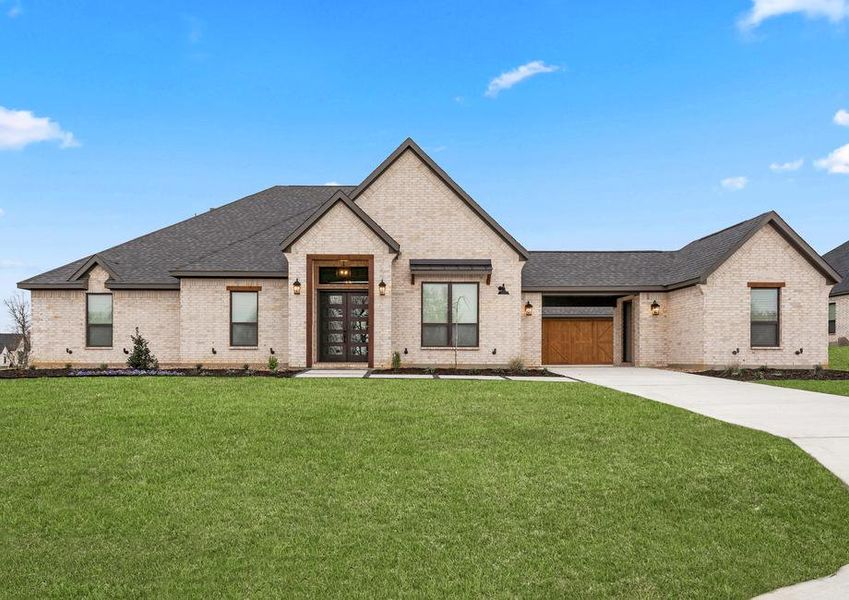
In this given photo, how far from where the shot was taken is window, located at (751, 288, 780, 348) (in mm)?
20203

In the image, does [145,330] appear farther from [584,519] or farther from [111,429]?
[584,519]

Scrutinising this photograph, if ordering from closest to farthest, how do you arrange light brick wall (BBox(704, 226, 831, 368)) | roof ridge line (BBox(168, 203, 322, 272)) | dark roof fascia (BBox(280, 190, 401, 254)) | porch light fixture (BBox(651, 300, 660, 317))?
dark roof fascia (BBox(280, 190, 401, 254)), light brick wall (BBox(704, 226, 831, 368)), roof ridge line (BBox(168, 203, 322, 272)), porch light fixture (BBox(651, 300, 660, 317))

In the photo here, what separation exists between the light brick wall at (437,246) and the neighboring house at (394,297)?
0.04 metres

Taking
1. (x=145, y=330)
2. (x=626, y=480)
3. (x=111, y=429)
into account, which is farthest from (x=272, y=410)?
(x=145, y=330)

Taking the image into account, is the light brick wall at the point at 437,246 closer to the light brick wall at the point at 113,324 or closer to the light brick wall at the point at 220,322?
the light brick wall at the point at 220,322

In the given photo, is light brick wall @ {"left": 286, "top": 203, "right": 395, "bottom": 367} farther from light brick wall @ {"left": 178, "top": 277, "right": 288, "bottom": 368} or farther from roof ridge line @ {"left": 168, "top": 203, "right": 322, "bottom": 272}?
roof ridge line @ {"left": 168, "top": 203, "right": 322, "bottom": 272}

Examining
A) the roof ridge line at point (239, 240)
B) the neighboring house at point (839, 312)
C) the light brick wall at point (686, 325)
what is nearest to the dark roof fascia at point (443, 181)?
the roof ridge line at point (239, 240)

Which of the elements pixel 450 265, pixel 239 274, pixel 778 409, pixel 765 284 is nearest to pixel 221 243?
pixel 239 274

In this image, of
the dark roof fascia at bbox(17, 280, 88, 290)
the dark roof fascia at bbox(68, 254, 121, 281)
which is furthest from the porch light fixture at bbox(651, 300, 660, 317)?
the dark roof fascia at bbox(17, 280, 88, 290)

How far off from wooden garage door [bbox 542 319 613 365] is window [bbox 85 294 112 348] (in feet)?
60.9

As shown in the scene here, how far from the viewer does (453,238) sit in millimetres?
20188

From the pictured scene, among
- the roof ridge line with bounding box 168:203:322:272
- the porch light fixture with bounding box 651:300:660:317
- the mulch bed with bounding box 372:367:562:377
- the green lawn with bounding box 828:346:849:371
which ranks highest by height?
the roof ridge line with bounding box 168:203:322:272

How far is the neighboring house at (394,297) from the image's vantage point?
19125 mm

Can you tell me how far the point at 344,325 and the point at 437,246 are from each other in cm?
471
